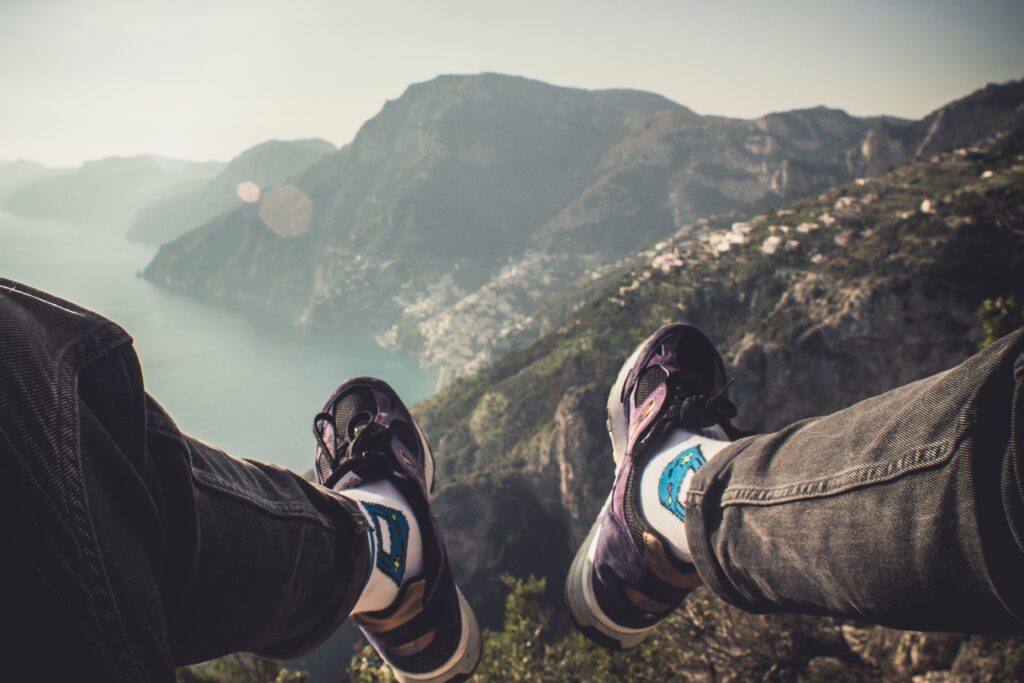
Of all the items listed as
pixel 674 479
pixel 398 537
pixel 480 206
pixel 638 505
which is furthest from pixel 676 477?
pixel 480 206

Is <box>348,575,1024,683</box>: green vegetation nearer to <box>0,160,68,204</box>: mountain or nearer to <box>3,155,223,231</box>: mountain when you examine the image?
<box>3,155,223,231</box>: mountain

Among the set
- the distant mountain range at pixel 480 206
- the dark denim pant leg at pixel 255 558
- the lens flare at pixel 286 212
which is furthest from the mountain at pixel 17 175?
the dark denim pant leg at pixel 255 558

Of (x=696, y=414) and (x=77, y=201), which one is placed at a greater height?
(x=77, y=201)

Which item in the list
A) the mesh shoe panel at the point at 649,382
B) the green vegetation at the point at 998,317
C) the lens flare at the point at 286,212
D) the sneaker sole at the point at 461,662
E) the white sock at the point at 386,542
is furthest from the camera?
the lens flare at the point at 286,212

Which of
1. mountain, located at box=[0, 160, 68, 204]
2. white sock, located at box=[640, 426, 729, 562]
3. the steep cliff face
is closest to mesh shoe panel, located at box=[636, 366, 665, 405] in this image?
white sock, located at box=[640, 426, 729, 562]

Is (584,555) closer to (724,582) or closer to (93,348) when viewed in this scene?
(724,582)

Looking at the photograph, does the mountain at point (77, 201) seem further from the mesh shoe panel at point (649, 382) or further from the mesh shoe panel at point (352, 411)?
the mesh shoe panel at point (649, 382)

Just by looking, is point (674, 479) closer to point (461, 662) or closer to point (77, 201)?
point (461, 662)
